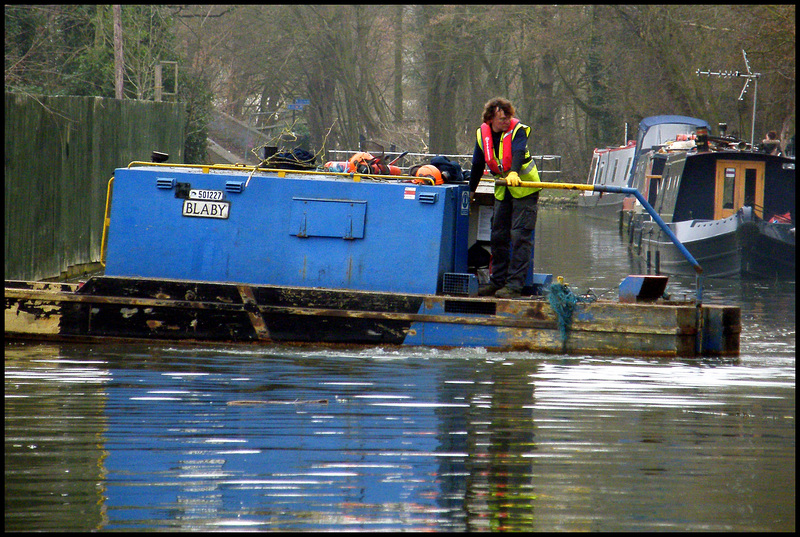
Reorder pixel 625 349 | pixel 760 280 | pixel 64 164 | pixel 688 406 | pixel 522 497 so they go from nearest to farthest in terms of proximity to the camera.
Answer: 1. pixel 522 497
2. pixel 688 406
3. pixel 625 349
4. pixel 64 164
5. pixel 760 280

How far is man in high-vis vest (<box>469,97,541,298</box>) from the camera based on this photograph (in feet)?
29.3

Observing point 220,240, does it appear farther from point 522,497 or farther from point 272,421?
point 522,497

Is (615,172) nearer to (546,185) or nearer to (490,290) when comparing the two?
(490,290)

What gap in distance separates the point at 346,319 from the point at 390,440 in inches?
129

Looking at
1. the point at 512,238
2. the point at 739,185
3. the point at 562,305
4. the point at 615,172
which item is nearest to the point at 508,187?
the point at 512,238

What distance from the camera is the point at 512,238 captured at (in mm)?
9141

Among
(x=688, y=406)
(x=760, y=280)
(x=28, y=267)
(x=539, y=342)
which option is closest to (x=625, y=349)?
(x=539, y=342)

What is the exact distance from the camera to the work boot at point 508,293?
923 centimetres

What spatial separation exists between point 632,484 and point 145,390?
3.69m

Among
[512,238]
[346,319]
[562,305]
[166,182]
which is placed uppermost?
[166,182]

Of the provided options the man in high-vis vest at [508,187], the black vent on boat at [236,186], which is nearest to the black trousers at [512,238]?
the man in high-vis vest at [508,187]

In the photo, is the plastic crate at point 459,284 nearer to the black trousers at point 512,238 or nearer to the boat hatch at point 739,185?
the black trousers at point 512,238

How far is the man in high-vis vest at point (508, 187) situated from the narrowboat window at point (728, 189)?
1283 cm

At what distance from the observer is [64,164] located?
13.5 metres
